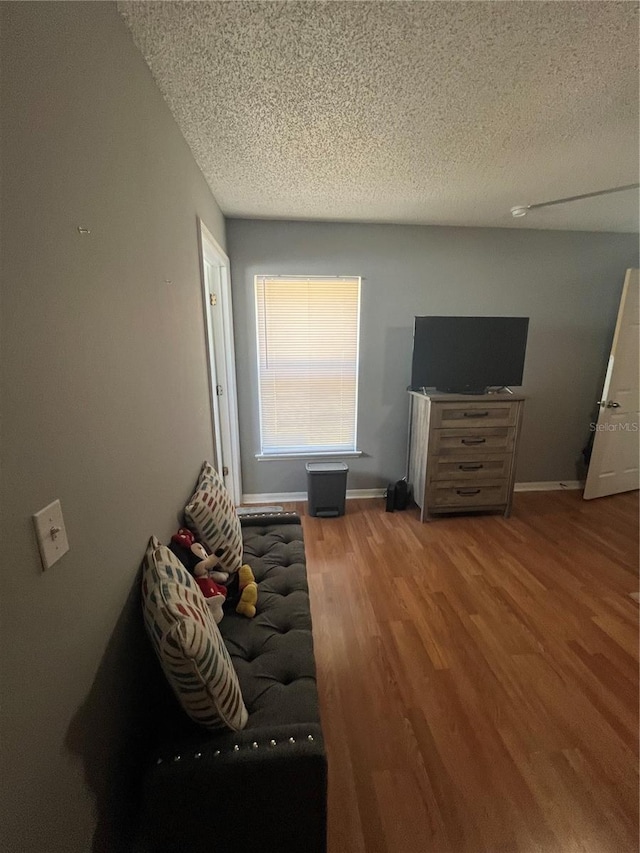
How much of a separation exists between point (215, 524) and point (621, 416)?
3568 millimetres

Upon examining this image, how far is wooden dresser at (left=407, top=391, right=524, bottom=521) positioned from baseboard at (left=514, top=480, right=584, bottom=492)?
68cm

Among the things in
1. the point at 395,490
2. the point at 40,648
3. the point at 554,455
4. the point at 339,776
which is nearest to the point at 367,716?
the point at 339,776

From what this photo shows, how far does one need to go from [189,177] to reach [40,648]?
187cm

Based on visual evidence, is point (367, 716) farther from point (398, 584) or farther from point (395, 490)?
point (395, 490)

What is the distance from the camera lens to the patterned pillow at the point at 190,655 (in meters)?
0.81

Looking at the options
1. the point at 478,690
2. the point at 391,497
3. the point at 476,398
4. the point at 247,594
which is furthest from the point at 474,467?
the point at 247,594

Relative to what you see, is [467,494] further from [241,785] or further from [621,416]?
[241,785]

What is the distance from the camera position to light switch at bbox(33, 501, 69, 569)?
61 centimetres

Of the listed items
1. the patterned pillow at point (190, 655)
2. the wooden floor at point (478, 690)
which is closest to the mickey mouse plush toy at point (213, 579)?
the patterned pillow at point (190, 655)

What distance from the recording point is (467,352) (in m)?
2.74

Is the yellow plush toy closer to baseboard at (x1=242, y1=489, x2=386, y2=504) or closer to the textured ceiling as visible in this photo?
baseboard at (x1=242, y1=489, x2=386, y2=504)

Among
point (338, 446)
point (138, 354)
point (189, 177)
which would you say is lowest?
point (338, 446)

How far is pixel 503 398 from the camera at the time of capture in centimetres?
264

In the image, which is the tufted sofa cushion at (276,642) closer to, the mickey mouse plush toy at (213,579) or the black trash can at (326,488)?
the mickey mouse plush toy at (213,579)
